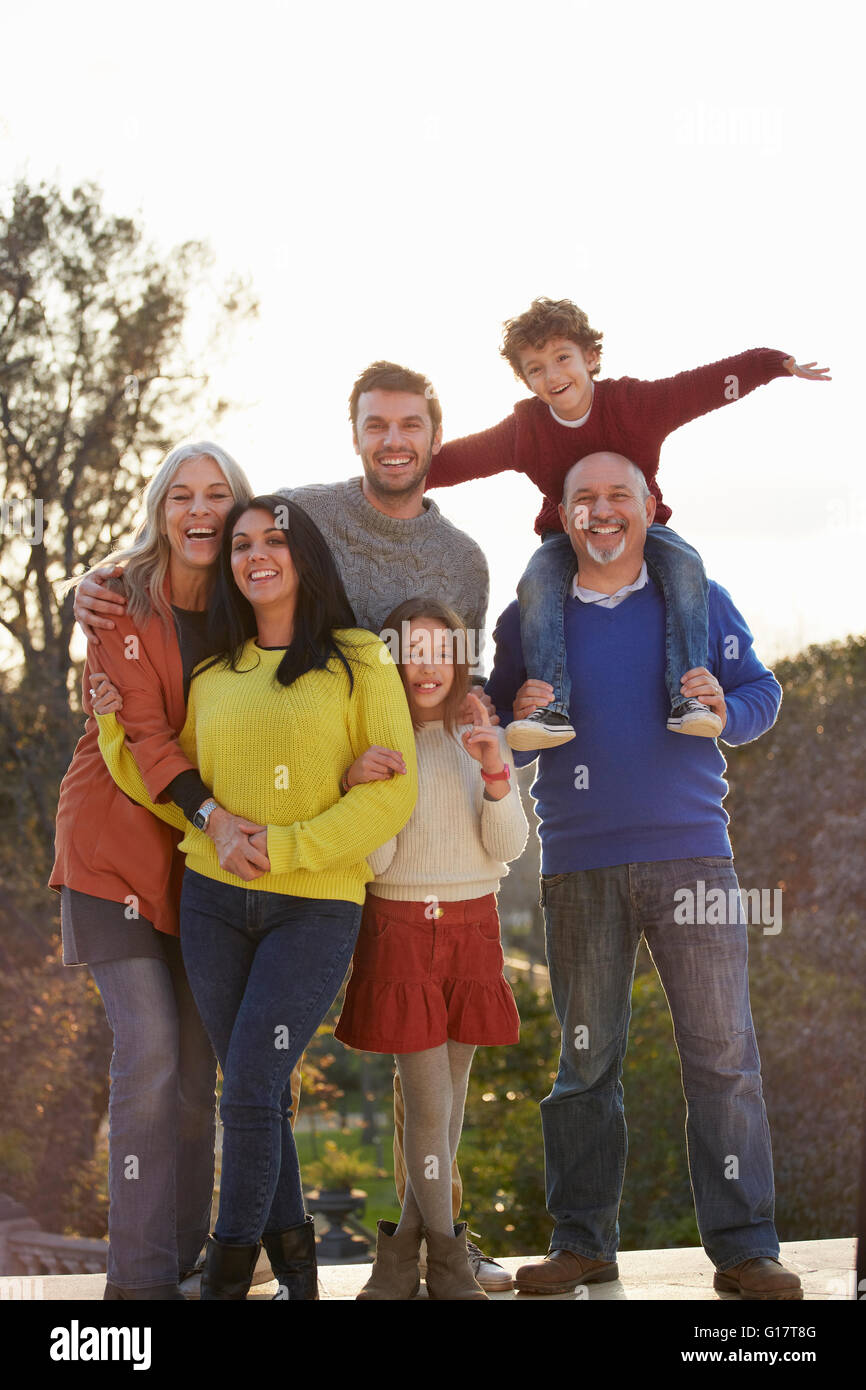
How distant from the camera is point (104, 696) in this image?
336 centimetres

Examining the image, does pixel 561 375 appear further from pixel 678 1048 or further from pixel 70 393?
pixel 70 393

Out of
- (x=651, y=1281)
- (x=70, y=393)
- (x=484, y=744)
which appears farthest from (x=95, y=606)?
(x=70, y=393)

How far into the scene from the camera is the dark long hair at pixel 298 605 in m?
3.29

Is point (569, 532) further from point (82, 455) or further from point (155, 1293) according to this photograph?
point (82, 455)

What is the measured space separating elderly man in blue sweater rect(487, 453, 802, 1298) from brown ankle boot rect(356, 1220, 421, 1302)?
360 millimetres

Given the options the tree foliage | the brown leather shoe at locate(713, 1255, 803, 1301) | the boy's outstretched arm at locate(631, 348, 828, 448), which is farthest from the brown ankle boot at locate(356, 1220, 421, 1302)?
the tree foliage

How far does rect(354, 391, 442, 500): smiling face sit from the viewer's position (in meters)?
3.64

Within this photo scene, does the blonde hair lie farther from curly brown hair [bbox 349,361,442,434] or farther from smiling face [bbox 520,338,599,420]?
smiling face [bbox 520,338,599,420]

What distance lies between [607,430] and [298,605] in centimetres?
109

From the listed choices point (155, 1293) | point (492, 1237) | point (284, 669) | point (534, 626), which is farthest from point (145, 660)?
A: point (492, 1237)

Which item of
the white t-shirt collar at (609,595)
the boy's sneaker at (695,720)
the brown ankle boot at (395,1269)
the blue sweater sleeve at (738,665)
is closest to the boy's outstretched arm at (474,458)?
the white t-shirt collar at (609,595)

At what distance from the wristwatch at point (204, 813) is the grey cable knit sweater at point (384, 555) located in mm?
725

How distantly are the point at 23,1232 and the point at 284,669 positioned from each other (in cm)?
1035

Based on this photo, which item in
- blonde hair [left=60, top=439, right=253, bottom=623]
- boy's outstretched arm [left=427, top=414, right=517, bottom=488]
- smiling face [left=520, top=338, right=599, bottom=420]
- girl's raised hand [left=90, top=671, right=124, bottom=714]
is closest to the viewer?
girl's raised hand [left=90, top=671, right=124, bottom=714]
